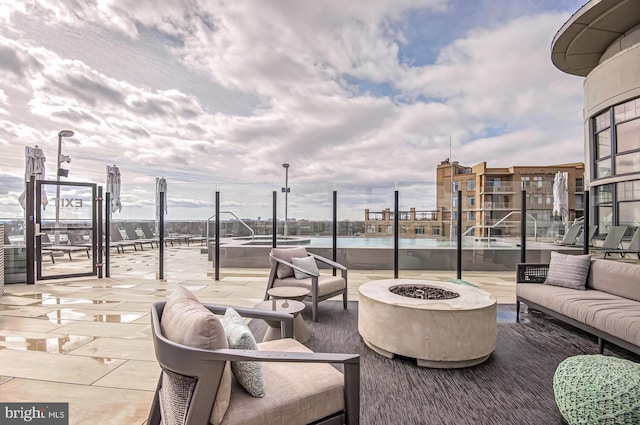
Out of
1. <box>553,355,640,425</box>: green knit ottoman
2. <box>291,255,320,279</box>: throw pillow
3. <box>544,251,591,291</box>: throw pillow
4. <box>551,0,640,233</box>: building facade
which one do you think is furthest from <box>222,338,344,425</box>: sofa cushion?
<box>551,0,640,233</box>: building facade

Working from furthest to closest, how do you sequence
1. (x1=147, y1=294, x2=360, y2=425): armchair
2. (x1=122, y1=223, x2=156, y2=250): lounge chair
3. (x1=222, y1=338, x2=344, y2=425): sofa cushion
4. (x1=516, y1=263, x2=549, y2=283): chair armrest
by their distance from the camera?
1. (x1=122, y1=223, x2=156, y2=250): lounge chair
2. (x1=516, y1=263, x2=549, y2=283): chair armrest
3. (x1=222, y1=338, x2=344, y2=425): sofa cushion
4. (x1=147, y1=294, x2=360, y2=425): armchair

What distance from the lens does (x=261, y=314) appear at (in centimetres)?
201

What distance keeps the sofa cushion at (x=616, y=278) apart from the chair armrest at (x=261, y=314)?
357 cm

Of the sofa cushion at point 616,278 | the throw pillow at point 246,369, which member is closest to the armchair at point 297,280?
the throw pillow at point 246,369

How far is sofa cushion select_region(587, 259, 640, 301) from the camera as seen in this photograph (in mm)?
3260

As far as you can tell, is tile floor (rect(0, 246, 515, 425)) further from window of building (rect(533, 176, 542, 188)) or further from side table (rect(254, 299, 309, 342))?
window of building (rect(533, 176, 542, 188))

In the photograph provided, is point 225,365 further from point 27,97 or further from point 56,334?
point 27,97

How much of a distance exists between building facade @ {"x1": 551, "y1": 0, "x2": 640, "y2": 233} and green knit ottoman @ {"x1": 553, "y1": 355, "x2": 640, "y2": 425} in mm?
7866

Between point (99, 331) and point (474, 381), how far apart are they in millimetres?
3765

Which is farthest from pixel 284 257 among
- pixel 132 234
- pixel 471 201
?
pixel 132 234

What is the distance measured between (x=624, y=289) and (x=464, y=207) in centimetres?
391

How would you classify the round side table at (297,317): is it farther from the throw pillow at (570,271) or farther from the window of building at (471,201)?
the window of building at (471,201)

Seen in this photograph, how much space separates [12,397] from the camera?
216cm

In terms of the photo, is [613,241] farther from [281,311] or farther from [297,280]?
[281,311]
